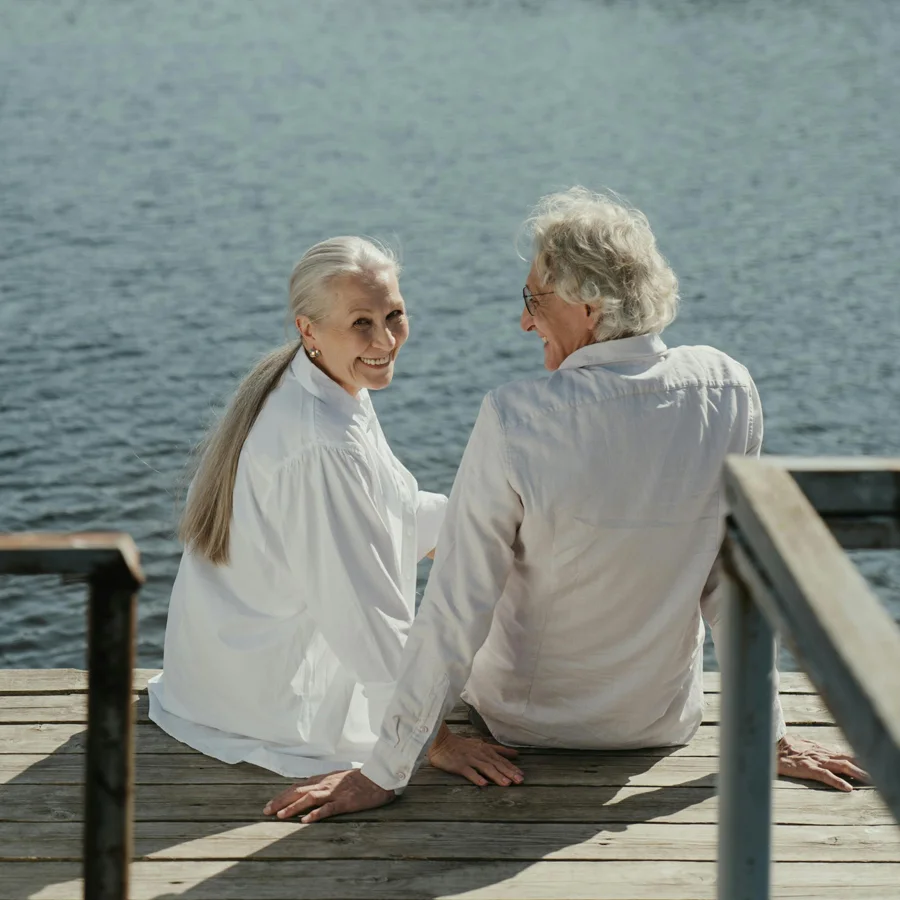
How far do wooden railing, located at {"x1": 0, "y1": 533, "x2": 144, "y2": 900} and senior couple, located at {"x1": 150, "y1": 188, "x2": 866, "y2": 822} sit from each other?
138 cm

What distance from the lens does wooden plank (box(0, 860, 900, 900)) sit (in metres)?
2.79

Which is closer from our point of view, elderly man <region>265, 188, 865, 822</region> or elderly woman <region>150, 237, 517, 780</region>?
elderly man <region>265, 188, 865, 822</region>

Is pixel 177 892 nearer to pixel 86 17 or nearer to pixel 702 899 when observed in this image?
pixel 702 899

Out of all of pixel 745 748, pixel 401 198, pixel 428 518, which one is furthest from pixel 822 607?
pixel 401 198

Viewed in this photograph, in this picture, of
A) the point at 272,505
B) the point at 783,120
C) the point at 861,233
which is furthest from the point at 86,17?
the point at 272,505

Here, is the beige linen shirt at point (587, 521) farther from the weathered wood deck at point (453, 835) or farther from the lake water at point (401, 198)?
the lake water at point (401, 198)

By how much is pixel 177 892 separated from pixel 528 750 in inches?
36.1

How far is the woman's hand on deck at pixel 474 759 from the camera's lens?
10.6 feet

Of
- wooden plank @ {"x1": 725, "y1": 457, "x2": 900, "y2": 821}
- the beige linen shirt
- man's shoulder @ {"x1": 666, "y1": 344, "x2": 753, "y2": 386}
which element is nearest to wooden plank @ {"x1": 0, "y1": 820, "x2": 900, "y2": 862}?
the beige linen shirt

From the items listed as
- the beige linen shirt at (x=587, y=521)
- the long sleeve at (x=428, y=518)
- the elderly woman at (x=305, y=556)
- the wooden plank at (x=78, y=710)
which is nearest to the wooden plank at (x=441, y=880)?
the beige linen shirt at (x=587, y=521)

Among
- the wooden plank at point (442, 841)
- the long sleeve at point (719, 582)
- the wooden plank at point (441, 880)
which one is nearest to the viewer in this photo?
the wooden plank at point (441, 880)

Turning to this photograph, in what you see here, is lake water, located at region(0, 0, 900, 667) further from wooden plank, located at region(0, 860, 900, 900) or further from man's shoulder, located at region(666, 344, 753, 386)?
man's shoulder, located at region(666, 344, 753, 386)

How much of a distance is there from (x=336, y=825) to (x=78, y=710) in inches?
36.8

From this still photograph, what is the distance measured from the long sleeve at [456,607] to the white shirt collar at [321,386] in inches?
18.3
